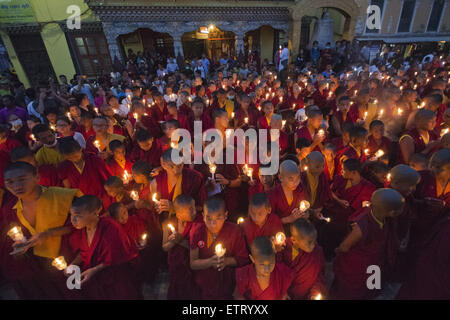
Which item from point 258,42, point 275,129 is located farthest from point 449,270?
point 258,42

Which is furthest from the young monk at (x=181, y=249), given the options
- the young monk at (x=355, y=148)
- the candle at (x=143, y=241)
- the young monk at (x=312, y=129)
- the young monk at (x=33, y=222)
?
the young monk at (x=312, y=129)

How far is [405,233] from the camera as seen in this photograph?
293 centimetres

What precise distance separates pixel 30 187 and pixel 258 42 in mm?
20891

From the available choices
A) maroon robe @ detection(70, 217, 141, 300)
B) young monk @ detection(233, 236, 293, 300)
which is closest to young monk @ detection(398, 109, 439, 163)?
young monk @ detection(233, 236, 293, 300)

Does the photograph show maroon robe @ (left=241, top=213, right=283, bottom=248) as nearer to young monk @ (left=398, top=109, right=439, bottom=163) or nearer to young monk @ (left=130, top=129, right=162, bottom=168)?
young monk @ (left=130, top=129, right=162, bottom=168)

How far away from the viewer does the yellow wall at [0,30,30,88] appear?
13.3 metres

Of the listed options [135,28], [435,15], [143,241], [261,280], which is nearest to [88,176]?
[143,241]

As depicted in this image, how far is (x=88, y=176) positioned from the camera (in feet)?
11.1

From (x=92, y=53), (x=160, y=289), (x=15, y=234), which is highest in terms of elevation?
(x=92, y=53)

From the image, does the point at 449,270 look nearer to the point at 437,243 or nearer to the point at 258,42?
the point at 437,243

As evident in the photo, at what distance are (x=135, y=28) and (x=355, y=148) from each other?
575 inches

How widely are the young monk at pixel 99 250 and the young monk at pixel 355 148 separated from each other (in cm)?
332

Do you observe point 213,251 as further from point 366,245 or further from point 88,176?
point 88,176

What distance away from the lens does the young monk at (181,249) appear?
100 inches
